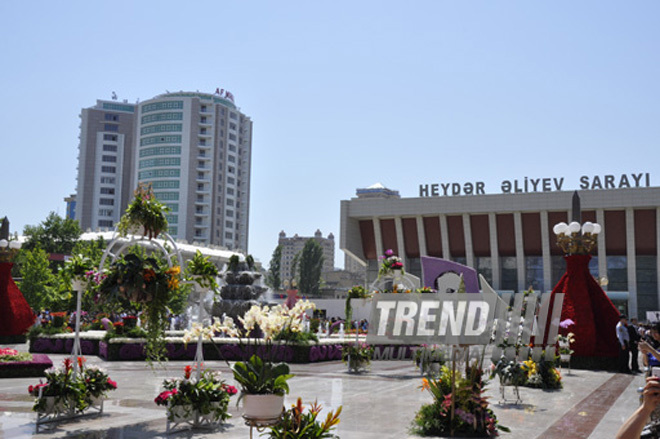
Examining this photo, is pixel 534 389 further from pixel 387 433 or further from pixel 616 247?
pixel 616 247

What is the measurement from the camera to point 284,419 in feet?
25.0

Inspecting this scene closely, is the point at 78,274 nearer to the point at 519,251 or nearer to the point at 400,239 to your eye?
the point at 519,251

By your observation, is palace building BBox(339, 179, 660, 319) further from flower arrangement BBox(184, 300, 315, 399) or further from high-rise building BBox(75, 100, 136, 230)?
high-rise building BBox(75, 100, 136, 230)

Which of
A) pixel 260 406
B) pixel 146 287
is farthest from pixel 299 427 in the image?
pixel 146 287

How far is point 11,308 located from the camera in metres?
32.9

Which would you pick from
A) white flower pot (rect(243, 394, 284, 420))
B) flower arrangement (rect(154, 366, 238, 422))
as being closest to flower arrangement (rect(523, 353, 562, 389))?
flower arrangement (rect(154, 366, 238, 422))

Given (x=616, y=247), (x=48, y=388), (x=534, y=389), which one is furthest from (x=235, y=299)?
(x=616, y=247)

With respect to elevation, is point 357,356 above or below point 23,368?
above

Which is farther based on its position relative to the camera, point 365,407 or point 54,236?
point 54,236

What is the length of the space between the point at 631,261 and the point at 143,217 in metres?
62.9

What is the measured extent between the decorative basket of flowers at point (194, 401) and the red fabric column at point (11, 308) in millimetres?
24812

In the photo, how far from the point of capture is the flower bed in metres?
19.3

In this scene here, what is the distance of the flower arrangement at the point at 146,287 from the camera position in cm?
1140

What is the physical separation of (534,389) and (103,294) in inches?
495
